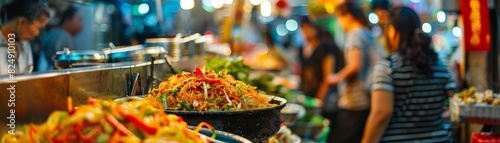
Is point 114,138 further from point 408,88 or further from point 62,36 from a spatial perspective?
point 62,36

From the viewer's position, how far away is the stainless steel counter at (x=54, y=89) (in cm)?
259

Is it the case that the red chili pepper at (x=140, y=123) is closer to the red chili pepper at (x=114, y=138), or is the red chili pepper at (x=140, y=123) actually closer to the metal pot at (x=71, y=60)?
the red chili pepper at (x=114, y=138)

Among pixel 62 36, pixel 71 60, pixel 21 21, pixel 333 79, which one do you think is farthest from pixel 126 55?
pixel 333 79

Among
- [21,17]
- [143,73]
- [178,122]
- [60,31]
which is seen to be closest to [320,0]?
[60,31]

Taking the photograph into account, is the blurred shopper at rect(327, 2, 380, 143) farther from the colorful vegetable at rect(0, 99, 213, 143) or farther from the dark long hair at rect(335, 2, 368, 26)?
the colorful vegetable at rect(0, 99, 213, 143)

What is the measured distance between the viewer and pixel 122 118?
71.2 inches

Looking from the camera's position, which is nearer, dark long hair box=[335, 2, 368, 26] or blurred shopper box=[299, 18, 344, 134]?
dark long hair box=[335, 2, 368, 26]

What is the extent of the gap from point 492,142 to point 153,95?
2.49m

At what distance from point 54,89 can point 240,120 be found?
879 mm

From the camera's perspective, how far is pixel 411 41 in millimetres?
5516

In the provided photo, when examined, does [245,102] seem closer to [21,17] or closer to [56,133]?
[56,133]

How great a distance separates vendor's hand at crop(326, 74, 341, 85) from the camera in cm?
980

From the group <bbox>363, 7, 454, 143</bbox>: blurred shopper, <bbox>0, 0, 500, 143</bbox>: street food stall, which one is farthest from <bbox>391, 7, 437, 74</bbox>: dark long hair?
<bbox>0, 0, 500, 143</bbox>: street food stall

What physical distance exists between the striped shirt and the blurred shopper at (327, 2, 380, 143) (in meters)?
2.51
